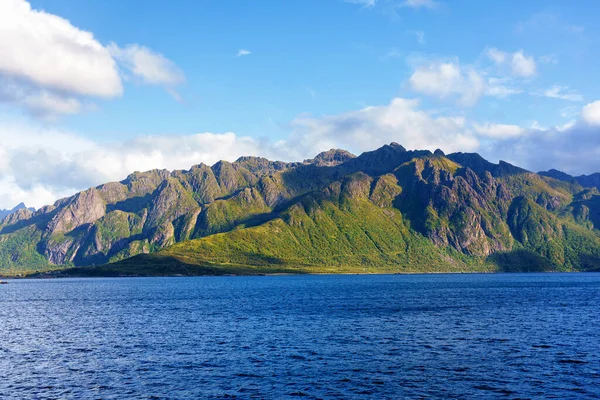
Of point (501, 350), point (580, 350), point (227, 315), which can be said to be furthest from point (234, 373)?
point (227, 315)

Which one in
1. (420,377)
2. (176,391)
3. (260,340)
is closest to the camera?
(176,391)

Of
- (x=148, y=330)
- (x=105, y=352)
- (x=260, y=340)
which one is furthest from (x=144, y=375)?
(x=148, y=330)

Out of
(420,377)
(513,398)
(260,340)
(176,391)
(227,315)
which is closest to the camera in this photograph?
(513,398)

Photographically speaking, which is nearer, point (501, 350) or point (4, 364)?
point (4, 364)

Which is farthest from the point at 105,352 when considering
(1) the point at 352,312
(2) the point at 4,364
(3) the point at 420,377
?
(1) the point at 352,312

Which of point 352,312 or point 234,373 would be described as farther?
point 352,312

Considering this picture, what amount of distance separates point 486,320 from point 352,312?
33352 millimetres

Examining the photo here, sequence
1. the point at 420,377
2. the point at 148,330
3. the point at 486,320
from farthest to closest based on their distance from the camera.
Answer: the point at 486,320 < the point at 148,330 < the point at 420,377

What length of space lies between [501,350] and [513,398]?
2565 centimetres

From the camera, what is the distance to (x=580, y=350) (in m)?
75.1

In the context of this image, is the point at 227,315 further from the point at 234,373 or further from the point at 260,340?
the point at 234,373

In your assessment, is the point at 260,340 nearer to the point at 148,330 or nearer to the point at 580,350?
the point at 148,330

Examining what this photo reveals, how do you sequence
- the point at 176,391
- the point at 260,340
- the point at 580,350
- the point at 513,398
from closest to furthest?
the point at 513,398
the point at 176,391
the point at 580,350
the point at 260,340

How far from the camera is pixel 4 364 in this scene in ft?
227
